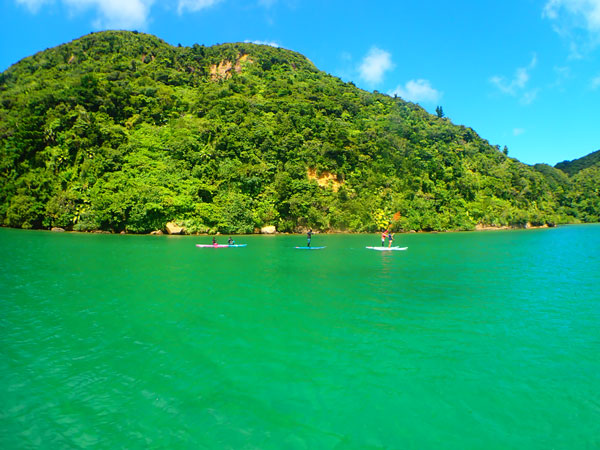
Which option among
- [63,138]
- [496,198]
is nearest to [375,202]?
[496,198]

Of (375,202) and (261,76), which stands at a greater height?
(261,76)

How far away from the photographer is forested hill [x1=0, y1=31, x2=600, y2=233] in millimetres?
74438

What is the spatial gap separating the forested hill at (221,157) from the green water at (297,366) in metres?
58.1

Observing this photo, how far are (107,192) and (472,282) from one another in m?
69.8

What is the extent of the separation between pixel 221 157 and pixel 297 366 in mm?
79198

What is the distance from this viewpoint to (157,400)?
8.20 meters

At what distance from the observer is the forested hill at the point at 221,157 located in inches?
2931

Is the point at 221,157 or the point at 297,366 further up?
the point at 221,157

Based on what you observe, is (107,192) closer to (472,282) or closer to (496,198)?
(472,282)

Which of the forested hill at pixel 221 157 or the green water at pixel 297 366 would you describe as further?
the forested hill at pixel 221 157

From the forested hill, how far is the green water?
58.1 meters

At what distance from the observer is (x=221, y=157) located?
84.7 m

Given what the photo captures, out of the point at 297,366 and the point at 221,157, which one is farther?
the point at 221,157

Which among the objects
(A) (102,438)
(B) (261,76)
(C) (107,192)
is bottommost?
(A) (102,438)
